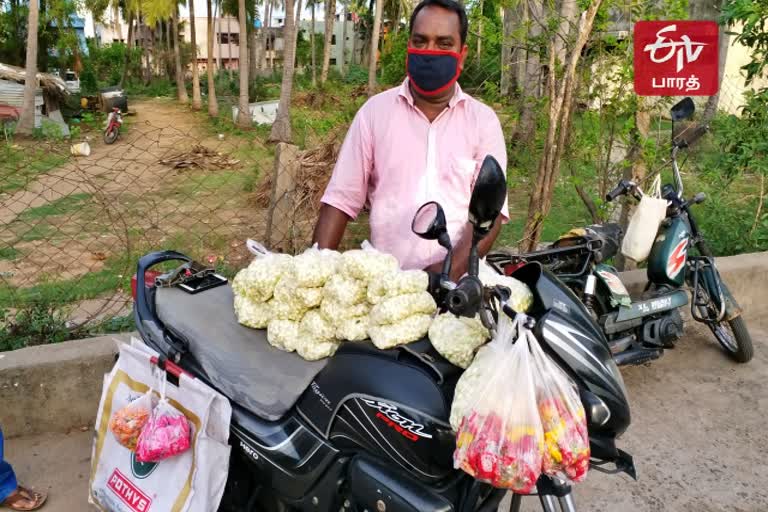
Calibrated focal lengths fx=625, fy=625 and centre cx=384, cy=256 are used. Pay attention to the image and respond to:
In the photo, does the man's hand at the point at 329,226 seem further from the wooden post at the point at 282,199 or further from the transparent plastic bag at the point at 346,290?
the wooden post at the point at 282,199

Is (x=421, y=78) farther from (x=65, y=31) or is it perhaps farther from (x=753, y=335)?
(x=65, y=31)

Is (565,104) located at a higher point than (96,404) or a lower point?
higher

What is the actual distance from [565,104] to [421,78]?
6.40 feet

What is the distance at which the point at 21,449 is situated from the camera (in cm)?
297

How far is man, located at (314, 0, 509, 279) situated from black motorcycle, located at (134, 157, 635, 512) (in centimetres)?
66

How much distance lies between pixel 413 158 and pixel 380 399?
1.04 metres

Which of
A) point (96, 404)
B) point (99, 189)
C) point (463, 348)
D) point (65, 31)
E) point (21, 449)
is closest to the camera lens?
point (463, 348)

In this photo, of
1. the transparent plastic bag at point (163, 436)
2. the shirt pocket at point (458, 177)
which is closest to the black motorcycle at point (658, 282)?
the shirt pocket at point (458, 177)

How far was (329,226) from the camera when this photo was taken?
8.22 ft

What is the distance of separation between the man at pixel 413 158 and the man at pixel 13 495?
1.58m

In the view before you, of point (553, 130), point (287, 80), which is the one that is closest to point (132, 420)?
point (553, 130)

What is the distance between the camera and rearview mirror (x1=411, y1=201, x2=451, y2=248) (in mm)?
1633

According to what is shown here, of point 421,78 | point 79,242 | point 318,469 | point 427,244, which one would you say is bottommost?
point 79,242

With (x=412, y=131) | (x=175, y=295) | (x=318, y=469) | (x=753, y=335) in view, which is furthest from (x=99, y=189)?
(x=753, y=335)
